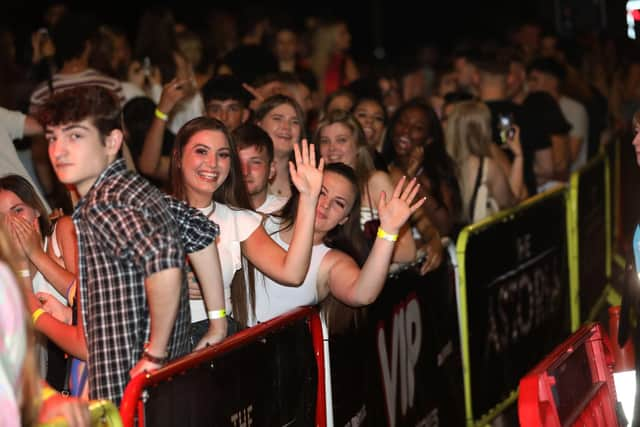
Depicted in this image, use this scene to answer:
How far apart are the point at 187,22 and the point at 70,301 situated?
15486mm

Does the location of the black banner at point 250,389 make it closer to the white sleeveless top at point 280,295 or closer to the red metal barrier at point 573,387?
the white sleeveless top at point 280,295

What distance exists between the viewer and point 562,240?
943cm

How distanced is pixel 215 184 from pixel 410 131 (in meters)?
3.13

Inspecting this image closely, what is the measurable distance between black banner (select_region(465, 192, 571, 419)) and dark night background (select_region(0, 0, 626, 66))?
8.12 meters

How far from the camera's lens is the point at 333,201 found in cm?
642

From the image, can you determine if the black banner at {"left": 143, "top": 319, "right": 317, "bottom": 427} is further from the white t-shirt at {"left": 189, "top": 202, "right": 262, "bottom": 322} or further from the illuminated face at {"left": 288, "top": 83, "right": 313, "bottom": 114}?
the illuminated face at {"left": 288, "top": 83, "right": 313, "bottom": 114}

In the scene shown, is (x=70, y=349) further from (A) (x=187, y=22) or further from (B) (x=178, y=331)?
(A) (x=187, y=22)

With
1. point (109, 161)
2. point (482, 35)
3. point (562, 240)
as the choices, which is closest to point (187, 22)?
point (482, 35)

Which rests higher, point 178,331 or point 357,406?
point 178,331

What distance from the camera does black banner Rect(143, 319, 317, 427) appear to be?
183 inches

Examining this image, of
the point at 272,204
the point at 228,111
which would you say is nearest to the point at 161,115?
the point at 228,111

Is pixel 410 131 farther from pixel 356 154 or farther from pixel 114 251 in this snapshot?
pixel 114 251

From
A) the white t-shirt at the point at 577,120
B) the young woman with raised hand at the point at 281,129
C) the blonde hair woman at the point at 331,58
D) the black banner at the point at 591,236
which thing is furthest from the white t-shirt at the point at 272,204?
Result: the blonde hair woman at the point at 331,58

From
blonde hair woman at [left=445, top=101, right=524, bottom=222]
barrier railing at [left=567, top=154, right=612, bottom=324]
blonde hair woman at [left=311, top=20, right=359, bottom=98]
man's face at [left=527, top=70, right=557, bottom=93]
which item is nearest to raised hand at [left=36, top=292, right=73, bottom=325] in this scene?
blonde hair woman at [left=445, top=101, right=524, bottom=222]
